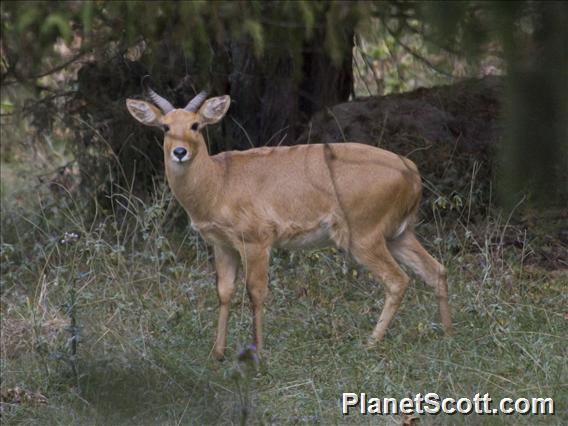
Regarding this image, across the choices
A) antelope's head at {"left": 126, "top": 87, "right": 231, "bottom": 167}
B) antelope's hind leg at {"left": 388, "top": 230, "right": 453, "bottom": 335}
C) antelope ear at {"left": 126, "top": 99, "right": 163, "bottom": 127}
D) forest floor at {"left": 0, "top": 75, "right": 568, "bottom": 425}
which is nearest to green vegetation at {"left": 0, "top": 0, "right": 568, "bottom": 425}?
forest floor at {"left": 0, "top": 75, "right": 568, "bottom": 425}

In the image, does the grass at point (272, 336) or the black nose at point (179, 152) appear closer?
the grass at point (272, 336)

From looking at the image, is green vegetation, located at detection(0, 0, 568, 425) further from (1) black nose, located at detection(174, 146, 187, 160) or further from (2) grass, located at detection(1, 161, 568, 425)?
(1) black nose, located at detection(174, 146, 187, 160)

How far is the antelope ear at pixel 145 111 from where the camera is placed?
6.74 m

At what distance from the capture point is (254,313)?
6.63 m

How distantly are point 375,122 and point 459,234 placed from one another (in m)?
1.34

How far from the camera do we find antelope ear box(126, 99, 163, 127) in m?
6.74

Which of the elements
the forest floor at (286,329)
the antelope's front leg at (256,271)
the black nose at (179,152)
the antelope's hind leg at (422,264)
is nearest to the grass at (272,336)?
the forest floor at (286,329)

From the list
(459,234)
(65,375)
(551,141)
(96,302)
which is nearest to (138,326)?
(96,302)

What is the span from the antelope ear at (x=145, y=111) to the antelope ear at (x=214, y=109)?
0.27 m

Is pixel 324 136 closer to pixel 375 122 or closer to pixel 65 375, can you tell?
pixel 375 122

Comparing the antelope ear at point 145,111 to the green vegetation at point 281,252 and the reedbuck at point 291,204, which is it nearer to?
the reedbuck at point 291,204

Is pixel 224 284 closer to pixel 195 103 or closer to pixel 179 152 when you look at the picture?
pixel 179 152

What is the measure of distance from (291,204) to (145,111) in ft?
3.57

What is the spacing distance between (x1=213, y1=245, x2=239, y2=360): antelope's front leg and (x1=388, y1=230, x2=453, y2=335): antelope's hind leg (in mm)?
1049
